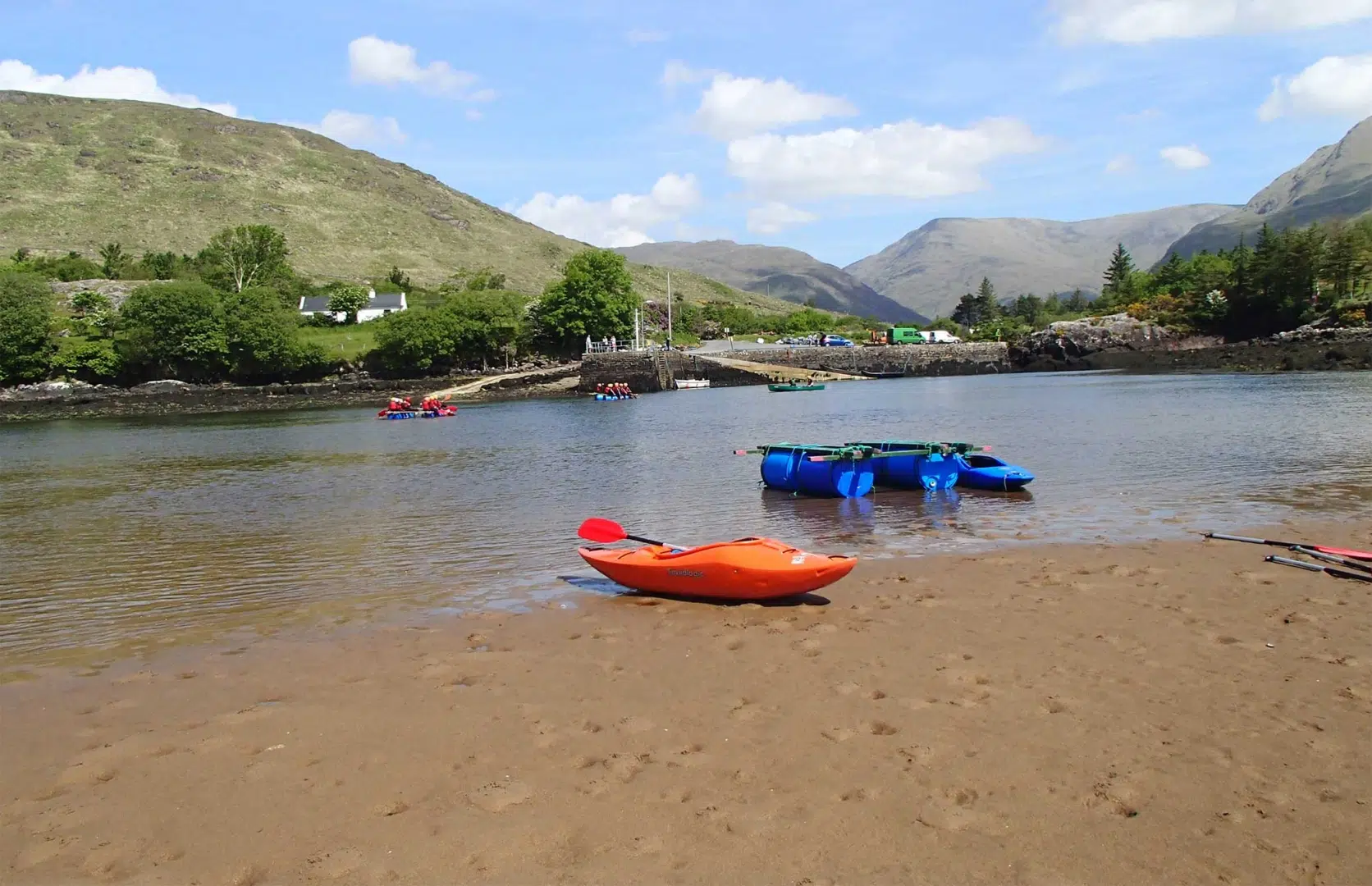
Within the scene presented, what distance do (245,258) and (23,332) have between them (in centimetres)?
5131

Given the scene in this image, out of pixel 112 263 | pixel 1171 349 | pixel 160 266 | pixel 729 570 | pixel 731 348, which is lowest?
pixel 1171 349

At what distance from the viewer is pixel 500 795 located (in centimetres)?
711

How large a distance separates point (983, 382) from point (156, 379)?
88824 millimetres

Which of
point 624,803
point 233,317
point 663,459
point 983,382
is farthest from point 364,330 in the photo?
point 624,803

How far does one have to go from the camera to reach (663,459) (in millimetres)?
33656

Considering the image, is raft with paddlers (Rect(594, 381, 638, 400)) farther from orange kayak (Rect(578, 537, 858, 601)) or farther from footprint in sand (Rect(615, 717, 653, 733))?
footprint in sand (Rect(615, 717, 653, 733))

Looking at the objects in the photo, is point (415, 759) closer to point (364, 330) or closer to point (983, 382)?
point (983, 382)

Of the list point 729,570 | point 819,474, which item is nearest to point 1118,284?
point 819,474

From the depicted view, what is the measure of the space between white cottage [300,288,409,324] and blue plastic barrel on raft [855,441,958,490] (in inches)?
4531

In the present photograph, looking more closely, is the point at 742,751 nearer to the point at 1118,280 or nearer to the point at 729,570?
the point at 729,570

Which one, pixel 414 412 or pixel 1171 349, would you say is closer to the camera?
pixel 414 412

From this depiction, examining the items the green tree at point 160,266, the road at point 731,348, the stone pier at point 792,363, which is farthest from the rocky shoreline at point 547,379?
the green tree at point 160,266

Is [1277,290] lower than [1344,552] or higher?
higher

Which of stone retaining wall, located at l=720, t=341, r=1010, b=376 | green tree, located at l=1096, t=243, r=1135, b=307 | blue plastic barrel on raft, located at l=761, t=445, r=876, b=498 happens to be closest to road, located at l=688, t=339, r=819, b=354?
stone retaining wall, located at l=720, t=341, r=1010, b=376
